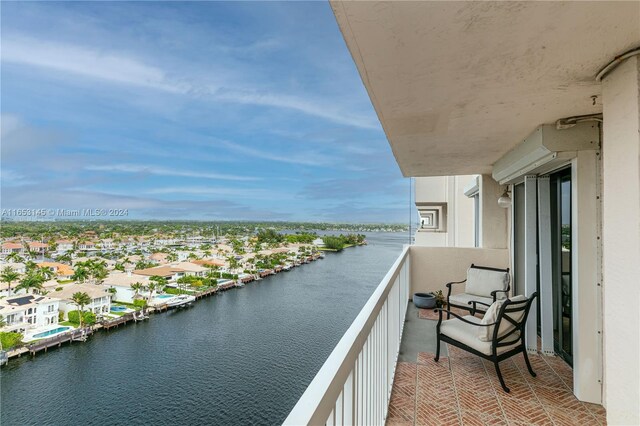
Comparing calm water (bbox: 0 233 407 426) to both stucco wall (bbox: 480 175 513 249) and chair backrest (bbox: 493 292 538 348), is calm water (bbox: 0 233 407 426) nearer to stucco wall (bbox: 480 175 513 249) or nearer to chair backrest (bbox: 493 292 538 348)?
stucco wall (bbox: 480 175 513 249)

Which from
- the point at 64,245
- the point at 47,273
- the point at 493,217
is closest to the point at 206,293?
the point at 47,273

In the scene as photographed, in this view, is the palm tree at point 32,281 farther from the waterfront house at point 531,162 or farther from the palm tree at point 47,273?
the waterfront house at point 531,162

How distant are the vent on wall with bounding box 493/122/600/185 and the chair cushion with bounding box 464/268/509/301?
70.6 inches

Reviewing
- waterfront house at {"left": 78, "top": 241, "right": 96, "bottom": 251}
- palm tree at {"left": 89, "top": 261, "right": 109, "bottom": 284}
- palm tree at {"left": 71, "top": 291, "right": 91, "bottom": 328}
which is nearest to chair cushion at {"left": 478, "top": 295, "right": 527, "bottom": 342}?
palm tree at {"left": 71, "top": 291, "right": 91, "bottom": 328}

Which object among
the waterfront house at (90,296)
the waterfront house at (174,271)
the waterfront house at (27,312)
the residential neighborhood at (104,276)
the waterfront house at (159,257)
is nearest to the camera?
the waterfront house at (27,312)

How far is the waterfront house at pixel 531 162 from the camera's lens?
48.9 inches

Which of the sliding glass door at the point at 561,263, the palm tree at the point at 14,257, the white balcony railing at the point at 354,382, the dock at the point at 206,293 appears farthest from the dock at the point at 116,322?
the sliding glass door at the point at 561,263

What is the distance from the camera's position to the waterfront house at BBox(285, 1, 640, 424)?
48.9 inches

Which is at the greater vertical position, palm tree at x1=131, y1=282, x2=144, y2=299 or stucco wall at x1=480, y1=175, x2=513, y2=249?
stucco wall at x1=480, y1=175, x2=513, y2=249

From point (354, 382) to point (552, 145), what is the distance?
2565 mm

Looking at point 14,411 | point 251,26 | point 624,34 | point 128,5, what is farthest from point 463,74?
point 251,26

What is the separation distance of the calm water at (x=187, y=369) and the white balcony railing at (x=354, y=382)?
48.8ft

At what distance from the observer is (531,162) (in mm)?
3055

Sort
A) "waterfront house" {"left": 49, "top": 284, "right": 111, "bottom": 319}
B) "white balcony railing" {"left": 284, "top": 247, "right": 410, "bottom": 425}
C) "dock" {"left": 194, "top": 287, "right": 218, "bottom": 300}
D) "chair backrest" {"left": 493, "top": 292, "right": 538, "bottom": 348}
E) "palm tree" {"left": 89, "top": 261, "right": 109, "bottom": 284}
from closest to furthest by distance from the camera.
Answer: "white balcony railing" {"left": 284, "top": 247, "right": 410, "bottom": 425}, "chair backrest" {"left": 493, "top": 292, "right": 538, "bottom": 348}, "waterfront house" {"left": 49, "top": 284, "right": 111, "bottom": 319}, "palm tree" {"left": 89, "top": 261, "right": 109, "bottom": 284}, "dock" {"left": 194, "top": 287, "right": 218, "bottom": 300}
